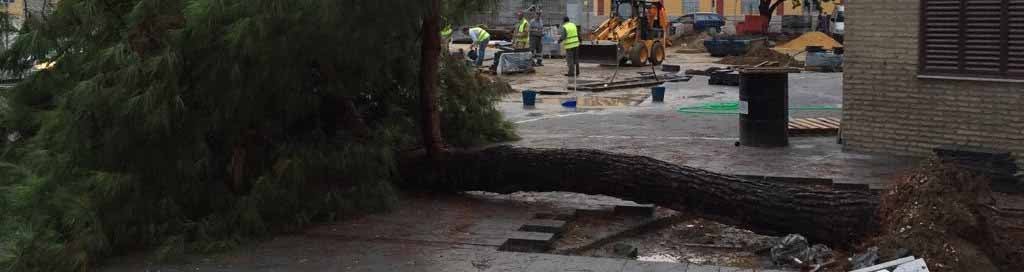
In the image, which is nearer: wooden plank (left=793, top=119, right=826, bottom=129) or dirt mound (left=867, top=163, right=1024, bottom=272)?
dirt mound (left=867, top=163, right=1024, bottom=272)

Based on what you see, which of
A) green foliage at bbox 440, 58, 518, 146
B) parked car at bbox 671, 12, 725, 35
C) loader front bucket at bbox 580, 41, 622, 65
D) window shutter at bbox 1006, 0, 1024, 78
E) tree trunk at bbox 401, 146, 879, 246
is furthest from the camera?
parked car at bbox 671, 12, 725, 35

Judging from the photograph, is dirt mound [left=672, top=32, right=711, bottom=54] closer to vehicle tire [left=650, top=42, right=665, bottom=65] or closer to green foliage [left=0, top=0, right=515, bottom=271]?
vehicle tire [left=650, top=42, right=665, bottom=65]

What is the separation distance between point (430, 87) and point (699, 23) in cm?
4659

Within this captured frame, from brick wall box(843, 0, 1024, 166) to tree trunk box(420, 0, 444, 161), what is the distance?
15.4ft

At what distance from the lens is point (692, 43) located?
46.8 meters

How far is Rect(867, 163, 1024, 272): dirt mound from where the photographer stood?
6941 mm

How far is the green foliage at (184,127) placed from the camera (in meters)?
7.99

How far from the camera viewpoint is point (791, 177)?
11.0 metres

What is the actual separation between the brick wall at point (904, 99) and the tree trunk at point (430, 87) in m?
4.69

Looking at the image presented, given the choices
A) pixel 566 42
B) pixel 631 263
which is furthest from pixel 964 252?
pixel 566 42

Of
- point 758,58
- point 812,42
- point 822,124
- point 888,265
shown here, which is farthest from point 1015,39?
point 812,42

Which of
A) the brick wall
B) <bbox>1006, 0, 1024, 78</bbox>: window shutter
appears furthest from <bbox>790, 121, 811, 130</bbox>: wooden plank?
<bbox>1006, 0, 1024, 78</bbox>: window shutter

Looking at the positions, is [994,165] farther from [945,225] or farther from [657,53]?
[657,53]

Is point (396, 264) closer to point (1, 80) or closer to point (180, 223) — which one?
point (180, 223)
